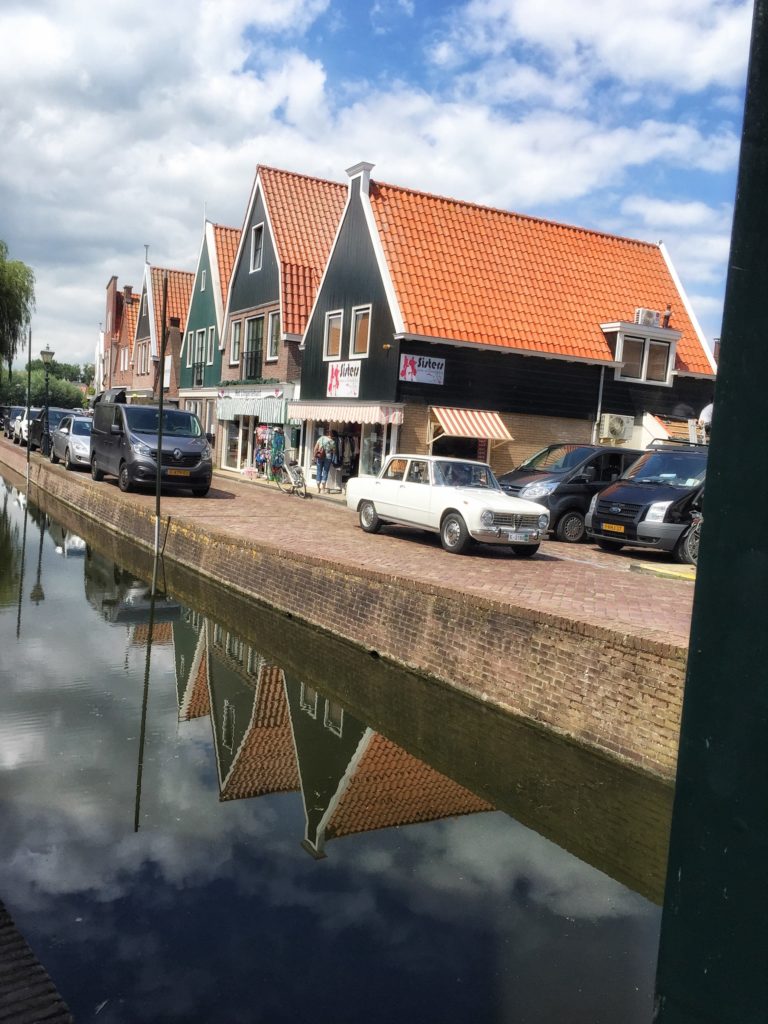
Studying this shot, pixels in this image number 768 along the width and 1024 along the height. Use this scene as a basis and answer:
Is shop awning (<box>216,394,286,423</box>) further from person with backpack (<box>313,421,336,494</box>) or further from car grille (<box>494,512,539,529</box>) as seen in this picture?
car grille (<box>494,512,539,529</box>)

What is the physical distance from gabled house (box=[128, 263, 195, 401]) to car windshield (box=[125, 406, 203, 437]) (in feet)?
71.2

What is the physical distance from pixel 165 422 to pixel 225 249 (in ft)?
60.9

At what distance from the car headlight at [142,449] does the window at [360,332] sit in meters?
6.48

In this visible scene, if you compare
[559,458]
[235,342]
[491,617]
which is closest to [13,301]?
[235,342]

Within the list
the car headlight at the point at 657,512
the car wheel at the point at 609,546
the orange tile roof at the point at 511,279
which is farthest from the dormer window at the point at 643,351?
the car headlight at the point at 657,512

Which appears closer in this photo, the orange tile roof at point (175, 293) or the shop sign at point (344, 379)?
the shop sign at point (344, 379)

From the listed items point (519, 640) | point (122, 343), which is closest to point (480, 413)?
point (519, 640)

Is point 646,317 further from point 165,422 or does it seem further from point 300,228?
point 165,422

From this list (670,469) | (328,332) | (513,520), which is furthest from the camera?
(328,332)

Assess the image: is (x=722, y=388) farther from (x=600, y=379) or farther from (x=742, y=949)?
(x=600, y=379)

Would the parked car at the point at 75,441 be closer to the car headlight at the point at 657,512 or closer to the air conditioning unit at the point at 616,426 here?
the air conditioning unit at the point at 616,426

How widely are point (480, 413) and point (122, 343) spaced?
139 ft

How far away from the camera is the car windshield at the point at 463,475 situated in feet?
49.7

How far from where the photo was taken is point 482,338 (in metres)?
22.7
